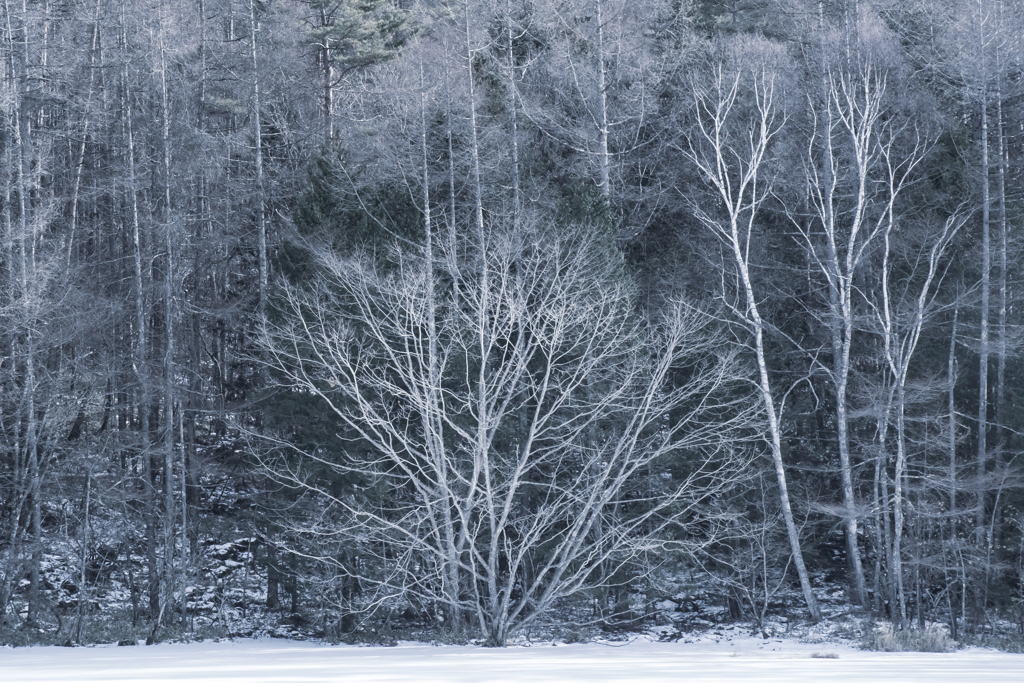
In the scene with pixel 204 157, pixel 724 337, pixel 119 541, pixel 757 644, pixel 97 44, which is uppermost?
pixel 97 44

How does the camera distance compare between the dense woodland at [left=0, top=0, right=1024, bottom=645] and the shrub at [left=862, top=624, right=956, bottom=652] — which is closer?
the shrub at [left=862, top=624, right=956, bottom=652]

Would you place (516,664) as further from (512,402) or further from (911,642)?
(512,402)

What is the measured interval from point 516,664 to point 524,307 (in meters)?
4.99

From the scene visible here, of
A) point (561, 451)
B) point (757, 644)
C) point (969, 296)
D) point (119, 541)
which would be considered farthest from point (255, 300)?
point (969, 296)

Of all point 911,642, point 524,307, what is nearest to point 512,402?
point 524,307

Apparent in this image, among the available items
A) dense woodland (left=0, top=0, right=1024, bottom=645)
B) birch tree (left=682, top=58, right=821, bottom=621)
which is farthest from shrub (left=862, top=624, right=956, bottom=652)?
birch tree (left=682, top=58, right=821, bottom=621)

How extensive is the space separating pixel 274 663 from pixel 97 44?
19.6 metres

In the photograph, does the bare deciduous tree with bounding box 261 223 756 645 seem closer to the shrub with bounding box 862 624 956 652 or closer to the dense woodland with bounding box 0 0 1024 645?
the dense woodland with bounding box 0 0 1024 645

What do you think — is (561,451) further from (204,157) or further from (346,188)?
(204,157)

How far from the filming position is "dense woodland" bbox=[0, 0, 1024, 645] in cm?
1642

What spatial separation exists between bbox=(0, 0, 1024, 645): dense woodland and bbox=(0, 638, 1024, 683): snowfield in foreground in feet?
5.47

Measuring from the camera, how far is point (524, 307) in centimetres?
1358

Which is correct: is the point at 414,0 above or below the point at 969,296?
above

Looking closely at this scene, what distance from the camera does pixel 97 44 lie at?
84.0 ft
